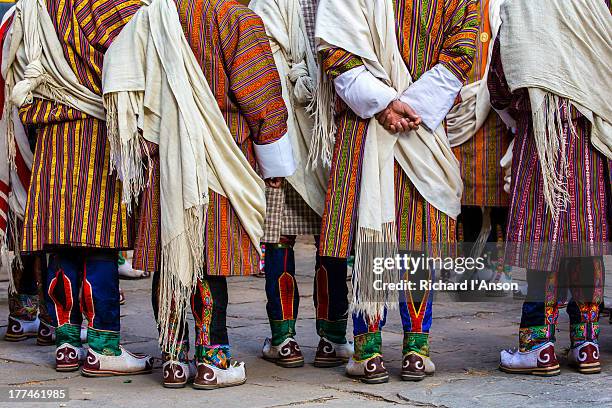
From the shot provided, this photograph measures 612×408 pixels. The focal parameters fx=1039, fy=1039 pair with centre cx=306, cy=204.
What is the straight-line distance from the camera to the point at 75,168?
4.57 meters

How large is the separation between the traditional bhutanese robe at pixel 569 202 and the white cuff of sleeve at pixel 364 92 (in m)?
0.61

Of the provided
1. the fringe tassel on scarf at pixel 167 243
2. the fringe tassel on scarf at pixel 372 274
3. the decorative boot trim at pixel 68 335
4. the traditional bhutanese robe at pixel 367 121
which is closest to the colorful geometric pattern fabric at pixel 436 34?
the traditional bhutanese robe at pixel 367 121

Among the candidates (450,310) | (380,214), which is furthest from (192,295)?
(450,310)

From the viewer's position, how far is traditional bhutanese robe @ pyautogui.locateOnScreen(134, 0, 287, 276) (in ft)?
13.9

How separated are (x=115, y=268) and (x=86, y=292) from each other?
176mm

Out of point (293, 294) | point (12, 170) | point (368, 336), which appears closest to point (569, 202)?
point (368, 336)

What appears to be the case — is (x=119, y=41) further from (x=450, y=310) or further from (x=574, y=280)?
(x=450, y=310)

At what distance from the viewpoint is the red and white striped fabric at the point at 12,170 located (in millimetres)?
4988

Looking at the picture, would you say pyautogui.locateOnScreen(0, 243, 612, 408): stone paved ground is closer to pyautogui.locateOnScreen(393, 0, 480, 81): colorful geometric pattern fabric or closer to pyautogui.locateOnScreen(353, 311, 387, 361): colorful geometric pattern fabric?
pyautogui.locateOnScreen(353, 311, 387, 361): colorful geometric pattern fabric

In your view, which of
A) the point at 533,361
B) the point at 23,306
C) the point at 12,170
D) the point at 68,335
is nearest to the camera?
the point at 533,361

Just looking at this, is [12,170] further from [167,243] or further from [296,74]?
[296,74]

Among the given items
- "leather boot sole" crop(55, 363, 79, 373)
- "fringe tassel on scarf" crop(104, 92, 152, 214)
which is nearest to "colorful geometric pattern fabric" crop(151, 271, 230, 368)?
"fringe tassel on scarf" crop(104, 92, 152, 214)

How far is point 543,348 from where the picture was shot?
4.45m

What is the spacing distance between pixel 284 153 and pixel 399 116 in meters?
0.51
